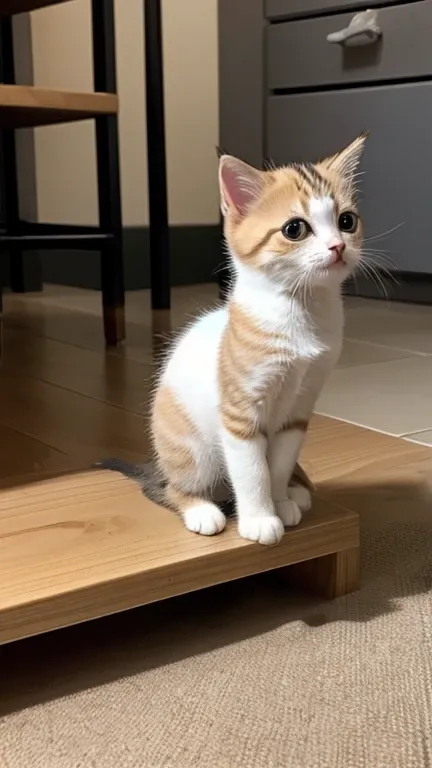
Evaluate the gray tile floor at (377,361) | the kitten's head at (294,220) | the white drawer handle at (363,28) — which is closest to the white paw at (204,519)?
the kitten's head at (294,220)

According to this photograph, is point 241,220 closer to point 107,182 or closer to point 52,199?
point 107,182

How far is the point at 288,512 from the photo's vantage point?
835mm

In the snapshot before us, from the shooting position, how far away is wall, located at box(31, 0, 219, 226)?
8.75 ft

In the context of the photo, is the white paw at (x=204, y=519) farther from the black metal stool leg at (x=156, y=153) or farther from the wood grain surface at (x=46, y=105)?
the black metal stool leg at (x=156, y=153)

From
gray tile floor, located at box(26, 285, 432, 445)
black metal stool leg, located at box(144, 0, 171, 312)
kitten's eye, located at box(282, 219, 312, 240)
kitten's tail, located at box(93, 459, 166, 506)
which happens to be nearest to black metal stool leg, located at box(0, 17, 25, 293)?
gray tile floor, located at box(26, 285, 432, 445)

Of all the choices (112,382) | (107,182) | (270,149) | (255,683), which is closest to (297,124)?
(270,149)

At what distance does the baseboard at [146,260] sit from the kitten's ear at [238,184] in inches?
81.7

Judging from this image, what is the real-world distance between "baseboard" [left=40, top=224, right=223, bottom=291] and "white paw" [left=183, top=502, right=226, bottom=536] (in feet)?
6.83

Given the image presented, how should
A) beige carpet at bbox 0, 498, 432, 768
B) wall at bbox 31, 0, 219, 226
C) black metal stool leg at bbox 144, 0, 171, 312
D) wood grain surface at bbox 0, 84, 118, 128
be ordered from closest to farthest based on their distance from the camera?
beige carpet at bbox 0, 498, 432, 768 → wood grain surface at bbox 0, 84, 118, 128 → black metal stool leg at bbox 144, 0, 171, 312 → wall at bbox 31, 0, 219, 226

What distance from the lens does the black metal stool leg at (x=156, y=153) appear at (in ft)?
7.31

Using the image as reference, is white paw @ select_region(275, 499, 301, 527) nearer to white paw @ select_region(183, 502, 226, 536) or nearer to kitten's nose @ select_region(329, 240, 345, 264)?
white paw @ select_region(183, 502, 226, 536)

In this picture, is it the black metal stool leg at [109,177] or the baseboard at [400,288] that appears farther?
the baseboard at [400,288]

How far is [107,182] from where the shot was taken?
2037mm

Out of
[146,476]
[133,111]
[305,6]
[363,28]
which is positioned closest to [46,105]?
[146,476]
